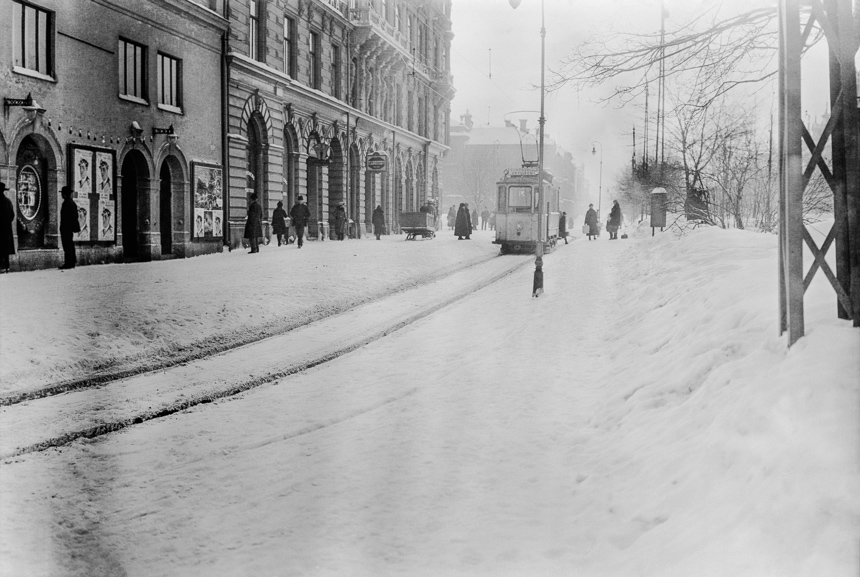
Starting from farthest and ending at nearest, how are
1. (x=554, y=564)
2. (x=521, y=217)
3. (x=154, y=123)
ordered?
(x=521, y=217), (x=154, y=123), (x=554, y=564)

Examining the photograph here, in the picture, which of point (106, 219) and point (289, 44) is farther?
point (289, 44)

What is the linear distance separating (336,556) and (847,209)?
4.08 meters

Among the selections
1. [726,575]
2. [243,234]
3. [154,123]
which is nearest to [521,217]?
[243,234]

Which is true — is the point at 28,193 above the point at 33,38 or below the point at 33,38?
below

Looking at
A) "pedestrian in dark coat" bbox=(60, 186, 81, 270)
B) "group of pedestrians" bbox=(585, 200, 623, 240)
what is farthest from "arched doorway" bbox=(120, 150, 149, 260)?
"group of pedestrians" bbox=(585, 200, 623, 240)

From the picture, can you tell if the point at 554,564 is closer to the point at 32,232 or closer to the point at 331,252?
the point at 32,232

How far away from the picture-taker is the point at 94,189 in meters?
18.9

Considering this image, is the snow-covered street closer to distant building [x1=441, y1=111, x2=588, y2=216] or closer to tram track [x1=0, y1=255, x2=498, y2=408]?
tram track [x1=0, y1=255, x2=498, y2=408]

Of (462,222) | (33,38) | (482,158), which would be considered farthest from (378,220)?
(482,158)

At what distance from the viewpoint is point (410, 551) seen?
4.23m

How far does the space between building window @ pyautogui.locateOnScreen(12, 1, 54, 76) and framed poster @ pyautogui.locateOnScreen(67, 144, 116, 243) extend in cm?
194

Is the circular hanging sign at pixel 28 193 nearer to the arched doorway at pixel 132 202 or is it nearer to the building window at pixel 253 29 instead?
the arched doorway at pixel 132 202

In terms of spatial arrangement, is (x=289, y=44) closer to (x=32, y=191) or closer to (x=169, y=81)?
(x=169, y=81)

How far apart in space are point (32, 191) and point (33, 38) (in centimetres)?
339
